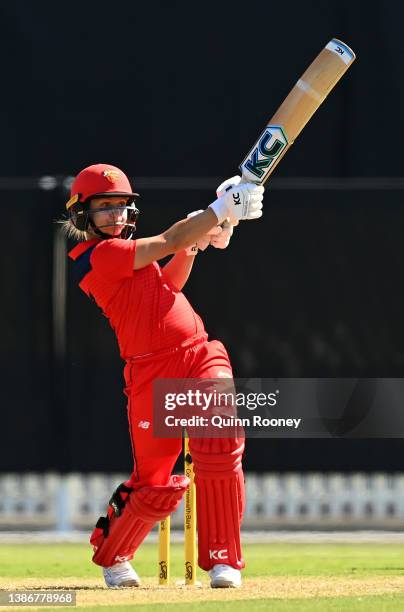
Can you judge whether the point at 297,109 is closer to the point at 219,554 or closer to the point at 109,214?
the point at 109,214

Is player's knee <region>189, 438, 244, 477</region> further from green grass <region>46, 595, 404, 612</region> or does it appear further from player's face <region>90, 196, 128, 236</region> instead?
player's face <region>90, 196, 128, 236</region>

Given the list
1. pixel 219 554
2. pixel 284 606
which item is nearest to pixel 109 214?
pixel 219 554

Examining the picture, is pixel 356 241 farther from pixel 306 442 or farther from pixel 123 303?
pixel 123 303

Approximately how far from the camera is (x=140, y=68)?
905cm

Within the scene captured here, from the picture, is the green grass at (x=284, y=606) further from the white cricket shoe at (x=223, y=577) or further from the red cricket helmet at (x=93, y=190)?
the red cricket helmet at (x=93, y=190)

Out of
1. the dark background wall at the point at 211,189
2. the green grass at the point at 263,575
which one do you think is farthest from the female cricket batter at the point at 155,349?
the dark background wall at the point at 211,189

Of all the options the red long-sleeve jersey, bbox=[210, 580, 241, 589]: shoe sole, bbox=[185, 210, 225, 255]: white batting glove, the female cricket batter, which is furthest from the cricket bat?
bbox=[210, 580, 241, 589]: shoe sole

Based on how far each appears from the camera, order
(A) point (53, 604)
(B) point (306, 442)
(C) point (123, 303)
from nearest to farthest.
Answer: (A) point (53, 604), (C) point (123, 303), (B) point (306, 442)

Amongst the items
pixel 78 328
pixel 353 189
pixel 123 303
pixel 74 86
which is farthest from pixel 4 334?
pixel 123 303

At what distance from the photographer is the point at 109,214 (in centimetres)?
612

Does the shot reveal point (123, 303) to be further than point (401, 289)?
No

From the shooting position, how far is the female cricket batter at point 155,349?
232 inches

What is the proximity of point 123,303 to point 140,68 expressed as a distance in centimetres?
328

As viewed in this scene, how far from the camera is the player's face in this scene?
241 inches
